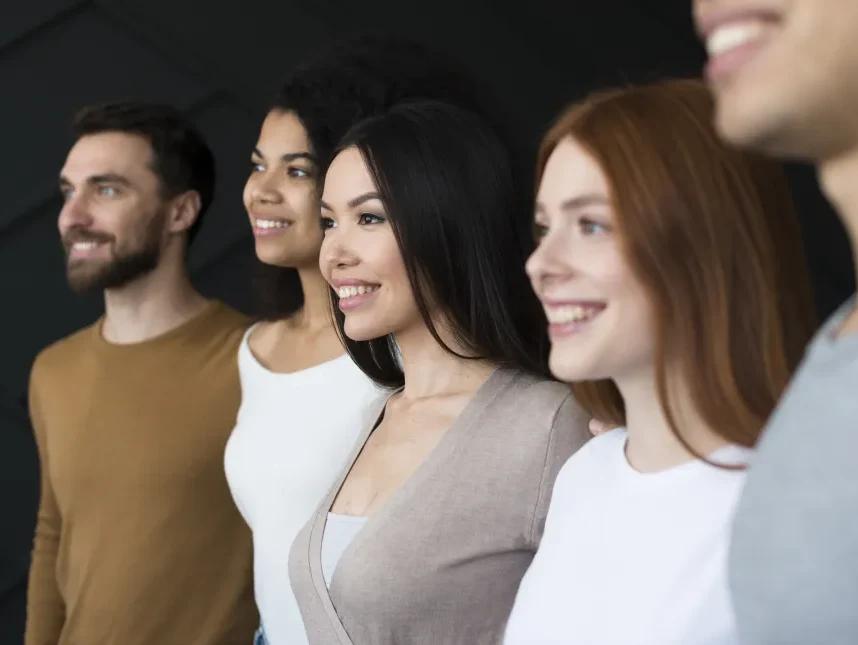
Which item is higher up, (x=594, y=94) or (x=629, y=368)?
(x=594, y=94)

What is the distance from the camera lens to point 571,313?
43.9 inches

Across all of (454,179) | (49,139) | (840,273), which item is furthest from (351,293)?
(840,273)

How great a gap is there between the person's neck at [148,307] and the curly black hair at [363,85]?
509 mm

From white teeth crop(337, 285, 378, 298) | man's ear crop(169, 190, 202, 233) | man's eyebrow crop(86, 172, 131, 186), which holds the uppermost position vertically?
man's eyebrow crop(86, 172, 131, 186)

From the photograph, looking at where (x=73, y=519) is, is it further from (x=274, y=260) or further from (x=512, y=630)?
(x=512, y=630)

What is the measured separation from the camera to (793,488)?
778mm

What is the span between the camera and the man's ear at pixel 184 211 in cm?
243

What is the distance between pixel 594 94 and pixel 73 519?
1.42m

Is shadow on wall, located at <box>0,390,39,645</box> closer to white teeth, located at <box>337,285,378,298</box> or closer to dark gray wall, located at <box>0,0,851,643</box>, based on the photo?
dark gray wall, located at <box>0,0,851,643</box>

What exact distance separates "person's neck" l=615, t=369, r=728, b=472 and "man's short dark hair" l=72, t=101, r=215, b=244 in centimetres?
151

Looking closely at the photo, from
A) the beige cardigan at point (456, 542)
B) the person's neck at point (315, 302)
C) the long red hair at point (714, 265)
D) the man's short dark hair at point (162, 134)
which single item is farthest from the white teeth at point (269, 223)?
the long red hair at point (714, 265)

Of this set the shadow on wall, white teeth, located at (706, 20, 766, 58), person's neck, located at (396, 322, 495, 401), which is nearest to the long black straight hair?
person's neck, located at (396, 322, 495, 401)

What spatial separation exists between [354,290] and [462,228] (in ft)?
0.57

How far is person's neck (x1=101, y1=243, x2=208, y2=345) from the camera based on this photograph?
2322 mm
